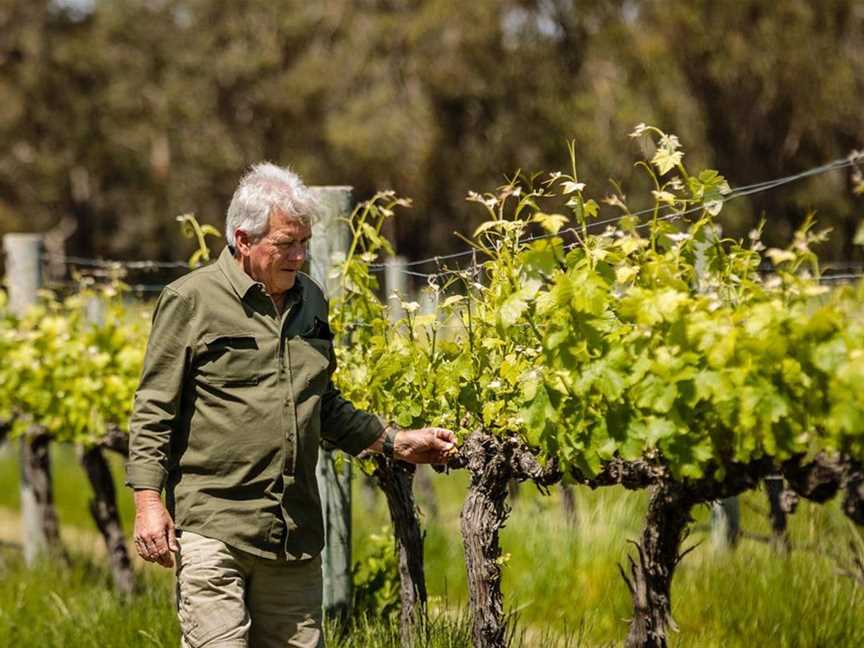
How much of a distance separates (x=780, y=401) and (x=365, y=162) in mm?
33464

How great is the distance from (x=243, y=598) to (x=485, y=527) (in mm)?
746

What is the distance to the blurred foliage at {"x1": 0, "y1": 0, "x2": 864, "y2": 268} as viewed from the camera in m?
29.8

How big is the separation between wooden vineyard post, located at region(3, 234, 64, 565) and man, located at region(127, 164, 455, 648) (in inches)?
164

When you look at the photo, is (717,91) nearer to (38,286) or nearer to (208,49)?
(208,49)

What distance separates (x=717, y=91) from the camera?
30.5 meters

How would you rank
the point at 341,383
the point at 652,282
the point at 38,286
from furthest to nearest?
the point at 38,286 < the point at 341,383 < the point at 652,282

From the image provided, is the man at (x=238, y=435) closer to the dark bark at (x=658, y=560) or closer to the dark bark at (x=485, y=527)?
the dark bark at (x=485, y=527)

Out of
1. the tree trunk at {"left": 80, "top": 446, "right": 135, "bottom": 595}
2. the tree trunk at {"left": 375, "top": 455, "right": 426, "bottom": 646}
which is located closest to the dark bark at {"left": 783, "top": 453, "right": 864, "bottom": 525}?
the tree trunk at {"left": 375, "top": 455, "right": 426, "bottom": 646}

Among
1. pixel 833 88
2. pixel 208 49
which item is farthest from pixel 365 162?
pixel 833 88

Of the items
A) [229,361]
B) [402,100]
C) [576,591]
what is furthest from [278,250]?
[402,100]

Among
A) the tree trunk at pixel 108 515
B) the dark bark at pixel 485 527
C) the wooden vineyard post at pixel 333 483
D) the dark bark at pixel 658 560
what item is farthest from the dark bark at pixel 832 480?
the tree trunk at pixel 108 515

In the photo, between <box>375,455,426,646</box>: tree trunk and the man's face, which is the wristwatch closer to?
<box>375,455,426,646</box>: tree trunk

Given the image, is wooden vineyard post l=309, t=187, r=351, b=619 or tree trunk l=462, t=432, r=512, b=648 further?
wooden vineyard post l=309, t=187, r=351, b=619

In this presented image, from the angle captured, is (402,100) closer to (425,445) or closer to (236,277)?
(425,445)
